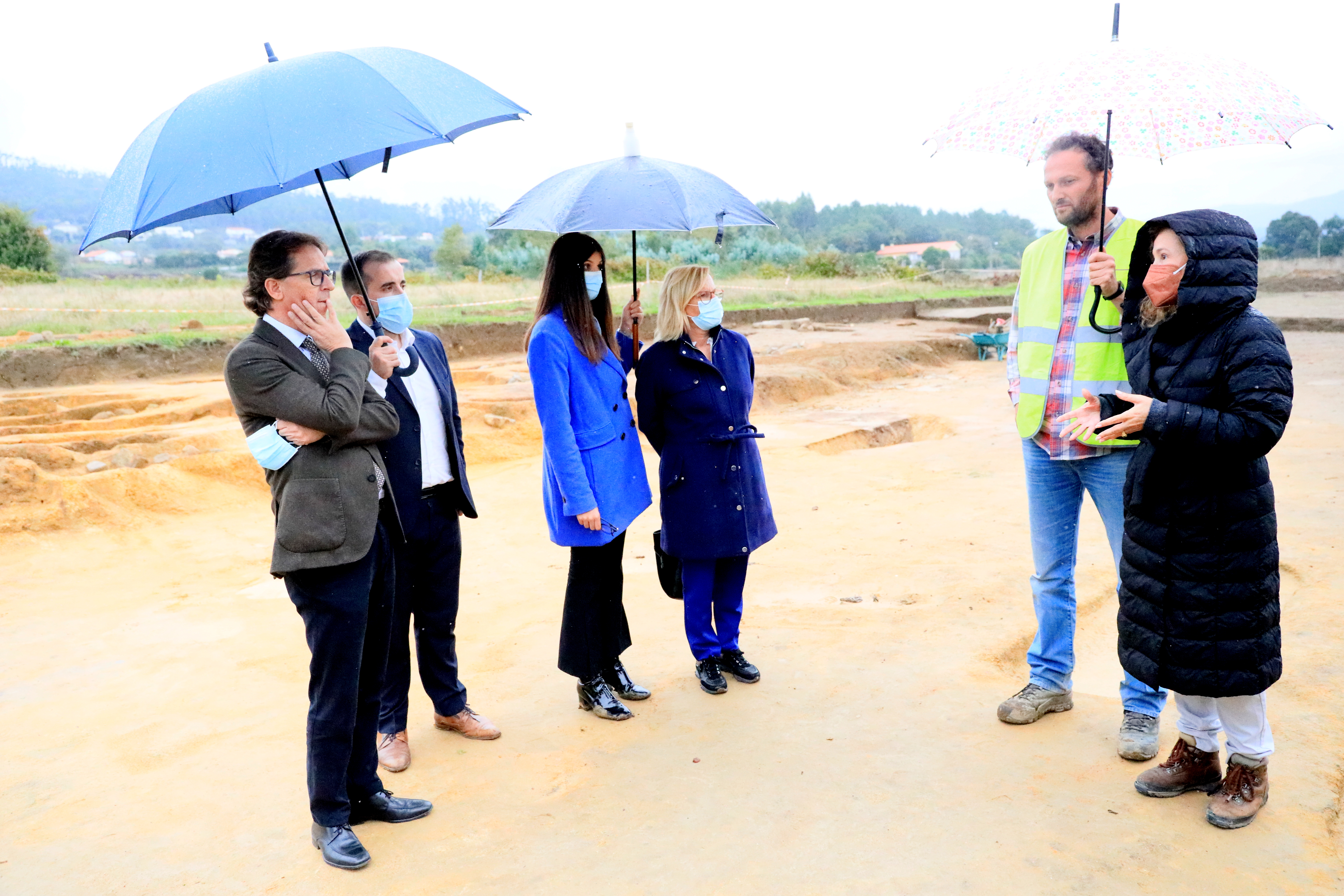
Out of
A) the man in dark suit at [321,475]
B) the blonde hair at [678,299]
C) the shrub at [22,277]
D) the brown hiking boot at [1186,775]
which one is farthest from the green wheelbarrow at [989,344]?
the shrub at [22,277]

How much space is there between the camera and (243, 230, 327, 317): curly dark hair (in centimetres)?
259

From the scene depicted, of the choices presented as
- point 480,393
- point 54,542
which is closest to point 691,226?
point 54,542

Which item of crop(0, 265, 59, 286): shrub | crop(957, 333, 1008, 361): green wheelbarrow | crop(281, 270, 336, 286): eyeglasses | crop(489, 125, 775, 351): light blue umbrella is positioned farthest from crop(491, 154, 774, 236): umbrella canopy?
crop(0, 265, 59, 286): shrub

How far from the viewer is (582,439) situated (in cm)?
366

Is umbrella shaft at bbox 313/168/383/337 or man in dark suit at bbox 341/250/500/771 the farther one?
man in dark suit at bbox 341/250/500/771

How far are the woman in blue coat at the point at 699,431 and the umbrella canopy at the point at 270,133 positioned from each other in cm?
124

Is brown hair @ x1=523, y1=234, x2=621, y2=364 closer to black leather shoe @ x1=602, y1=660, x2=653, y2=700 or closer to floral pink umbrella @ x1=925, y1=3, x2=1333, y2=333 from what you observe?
black leather shoe @ x1=602, y1=660, x2=653, y2=700

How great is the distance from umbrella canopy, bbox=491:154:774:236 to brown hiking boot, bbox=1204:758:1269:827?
2.67m

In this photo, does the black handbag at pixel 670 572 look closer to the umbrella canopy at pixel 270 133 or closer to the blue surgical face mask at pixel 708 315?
the blue surgical face mask at pixel 708 315

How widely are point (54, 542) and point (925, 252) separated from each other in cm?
7116

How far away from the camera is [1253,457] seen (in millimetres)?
2682

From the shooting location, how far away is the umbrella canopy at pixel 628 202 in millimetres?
3805

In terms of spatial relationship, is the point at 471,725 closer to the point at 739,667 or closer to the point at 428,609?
the point at 428,609

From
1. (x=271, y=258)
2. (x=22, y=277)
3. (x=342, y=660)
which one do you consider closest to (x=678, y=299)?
(x=271, y=258)
